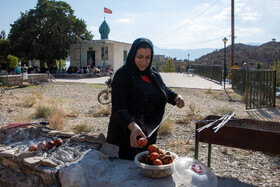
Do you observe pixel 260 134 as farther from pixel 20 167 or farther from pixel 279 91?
pixel 279 91

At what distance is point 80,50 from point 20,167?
80.4 ft

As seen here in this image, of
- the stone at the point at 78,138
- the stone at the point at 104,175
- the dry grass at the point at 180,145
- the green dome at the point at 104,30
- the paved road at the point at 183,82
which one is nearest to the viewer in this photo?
the stone at the point at 104,175

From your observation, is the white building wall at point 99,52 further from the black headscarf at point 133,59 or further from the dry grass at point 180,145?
the black headscarf at point 133,59

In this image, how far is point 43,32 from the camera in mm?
25812

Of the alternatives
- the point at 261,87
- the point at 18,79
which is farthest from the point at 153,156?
the point at 18,79

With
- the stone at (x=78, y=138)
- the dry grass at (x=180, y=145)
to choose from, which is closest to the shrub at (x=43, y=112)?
the dry grass at (x=180, y=145)

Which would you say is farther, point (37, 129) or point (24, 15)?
point (24, 15)

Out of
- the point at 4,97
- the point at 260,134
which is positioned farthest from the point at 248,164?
the point at 4,97

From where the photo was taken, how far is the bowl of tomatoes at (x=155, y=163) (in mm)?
2205

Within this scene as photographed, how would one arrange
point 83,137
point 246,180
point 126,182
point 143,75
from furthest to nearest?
point 246,180
point 83,137
point 143,75
point 126,182

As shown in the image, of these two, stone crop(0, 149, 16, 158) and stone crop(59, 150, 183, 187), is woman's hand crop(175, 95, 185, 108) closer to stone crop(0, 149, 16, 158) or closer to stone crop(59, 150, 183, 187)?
stone crop(59, 150, 183, 187)

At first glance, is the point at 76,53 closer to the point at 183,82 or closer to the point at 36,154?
the point at 183,82

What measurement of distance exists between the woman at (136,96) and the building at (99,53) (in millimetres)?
22157

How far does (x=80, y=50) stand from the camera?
26234 mm
